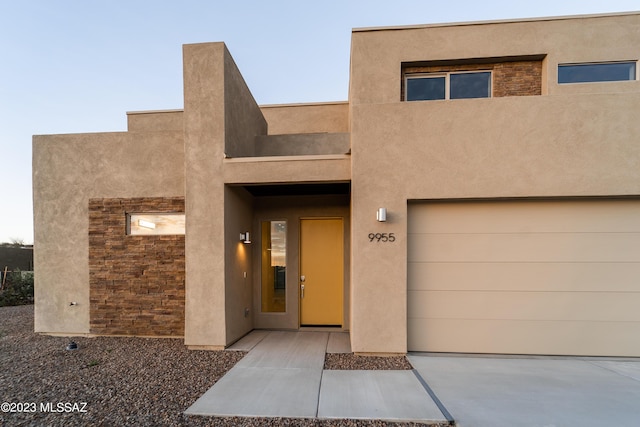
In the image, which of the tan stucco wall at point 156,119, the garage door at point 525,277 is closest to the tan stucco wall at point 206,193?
the garage door at point 525,277

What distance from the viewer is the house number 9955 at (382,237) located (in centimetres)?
465

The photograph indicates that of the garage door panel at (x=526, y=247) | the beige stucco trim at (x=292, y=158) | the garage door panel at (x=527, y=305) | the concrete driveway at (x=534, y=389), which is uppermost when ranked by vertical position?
the beige stucco trim at (x=292, y=158)

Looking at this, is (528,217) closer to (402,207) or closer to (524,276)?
(524,276)

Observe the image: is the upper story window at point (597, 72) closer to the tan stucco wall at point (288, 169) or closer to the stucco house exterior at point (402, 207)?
the stucco house exterior at point (402, 207)

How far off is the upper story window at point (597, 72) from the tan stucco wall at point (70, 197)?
8.38 meters

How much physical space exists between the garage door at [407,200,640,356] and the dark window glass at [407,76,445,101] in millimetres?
2565

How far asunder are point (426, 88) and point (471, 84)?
972 mm

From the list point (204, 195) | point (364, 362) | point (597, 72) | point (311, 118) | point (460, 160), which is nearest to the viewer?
point (364, 362)

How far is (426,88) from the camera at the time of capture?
575cm

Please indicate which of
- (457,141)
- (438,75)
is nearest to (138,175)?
(457,141)

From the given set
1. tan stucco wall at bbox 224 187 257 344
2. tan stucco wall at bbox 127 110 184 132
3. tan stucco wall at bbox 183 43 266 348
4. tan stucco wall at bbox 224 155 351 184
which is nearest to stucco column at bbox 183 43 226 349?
tan stucco wall at bbox 183 43 266 348

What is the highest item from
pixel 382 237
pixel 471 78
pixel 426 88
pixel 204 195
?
pixel 471 78

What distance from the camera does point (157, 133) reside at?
18.7 ft

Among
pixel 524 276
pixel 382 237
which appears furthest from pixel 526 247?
pixel 382 237
